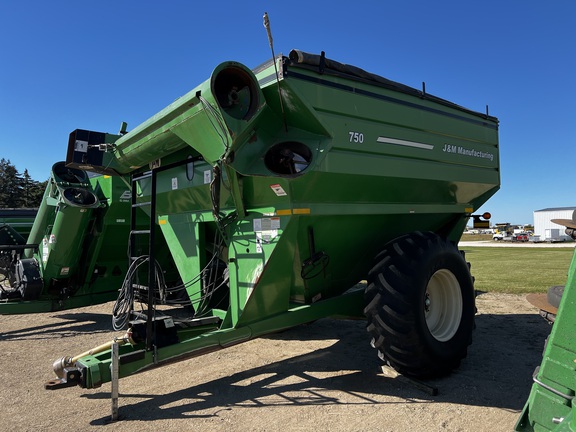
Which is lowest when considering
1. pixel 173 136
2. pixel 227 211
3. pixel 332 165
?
pixel 227 211

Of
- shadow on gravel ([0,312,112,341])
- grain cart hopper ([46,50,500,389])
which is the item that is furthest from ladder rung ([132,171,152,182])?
shadow on gravel ([0,312,112,341])

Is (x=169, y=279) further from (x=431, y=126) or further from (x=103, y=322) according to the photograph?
(x=431, y=126)

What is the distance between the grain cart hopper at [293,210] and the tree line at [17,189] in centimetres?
4350

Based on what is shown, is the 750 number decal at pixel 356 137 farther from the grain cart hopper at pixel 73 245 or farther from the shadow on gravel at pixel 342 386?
the grain cart hopper at pixel 73 245

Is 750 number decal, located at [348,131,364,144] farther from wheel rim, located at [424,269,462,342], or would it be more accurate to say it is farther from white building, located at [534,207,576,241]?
white building, located at [534,207,576,241]

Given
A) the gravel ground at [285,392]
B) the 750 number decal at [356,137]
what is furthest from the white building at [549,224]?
the 750 number decal at [356,137]

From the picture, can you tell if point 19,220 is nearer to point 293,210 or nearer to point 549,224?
point 293,210

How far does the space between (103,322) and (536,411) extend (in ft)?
22.9

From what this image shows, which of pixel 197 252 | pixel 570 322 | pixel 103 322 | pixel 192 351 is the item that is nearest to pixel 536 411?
A: pixel 570 322

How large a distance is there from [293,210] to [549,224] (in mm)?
58867

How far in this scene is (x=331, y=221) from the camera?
14.0 ft

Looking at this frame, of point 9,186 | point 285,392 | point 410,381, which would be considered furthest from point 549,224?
point 9,186

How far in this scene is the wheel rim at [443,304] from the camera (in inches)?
189

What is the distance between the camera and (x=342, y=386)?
→ 4.20 metres
